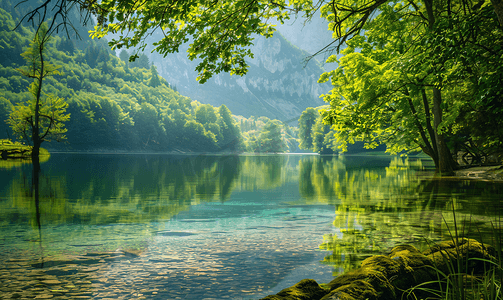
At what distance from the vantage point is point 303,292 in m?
3.61

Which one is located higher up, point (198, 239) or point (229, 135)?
point (229, 135)

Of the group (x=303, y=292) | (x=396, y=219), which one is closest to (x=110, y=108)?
(x=396, y=219)

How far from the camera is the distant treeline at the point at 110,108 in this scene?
375 ft

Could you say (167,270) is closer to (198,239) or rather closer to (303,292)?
(198,239)

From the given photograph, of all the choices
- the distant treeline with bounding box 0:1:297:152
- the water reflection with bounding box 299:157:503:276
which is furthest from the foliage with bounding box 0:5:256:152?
the water reflection with bounding box 299:157:503:276

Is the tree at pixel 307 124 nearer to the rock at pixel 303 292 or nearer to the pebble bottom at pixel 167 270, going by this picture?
the pebble bottom at pixel 167 270

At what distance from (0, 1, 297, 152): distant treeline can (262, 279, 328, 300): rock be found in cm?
11082

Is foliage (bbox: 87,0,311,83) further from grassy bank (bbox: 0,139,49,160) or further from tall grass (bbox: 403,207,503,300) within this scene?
grassy bank (bbox: 0,139,49,160)

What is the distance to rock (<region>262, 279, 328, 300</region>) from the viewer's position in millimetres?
3473

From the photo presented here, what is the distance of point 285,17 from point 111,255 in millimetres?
7478

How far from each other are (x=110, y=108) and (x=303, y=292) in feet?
441

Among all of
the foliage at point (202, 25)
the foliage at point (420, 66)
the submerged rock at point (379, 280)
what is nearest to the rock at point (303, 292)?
the submerged rock at point (379, 280)

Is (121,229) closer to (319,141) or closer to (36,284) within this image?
(36,284)

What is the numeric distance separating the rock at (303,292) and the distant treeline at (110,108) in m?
111
